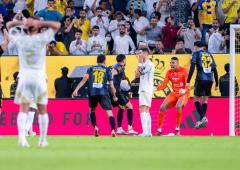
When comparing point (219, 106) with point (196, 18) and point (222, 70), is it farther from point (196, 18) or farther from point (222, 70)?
point (196, 18)

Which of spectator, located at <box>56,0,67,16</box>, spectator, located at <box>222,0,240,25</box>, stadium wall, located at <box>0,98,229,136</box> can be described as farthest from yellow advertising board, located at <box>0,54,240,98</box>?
spectator, located at <box>56,0,67,16</box>

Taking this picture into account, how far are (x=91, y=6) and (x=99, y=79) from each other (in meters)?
8.58

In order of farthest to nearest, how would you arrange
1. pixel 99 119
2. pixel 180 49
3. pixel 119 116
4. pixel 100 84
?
pixel 180 49 → pixel 99 119 → pixel 119 116 → pixel 100 84

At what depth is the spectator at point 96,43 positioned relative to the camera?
31219 millimetres

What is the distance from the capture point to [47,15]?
1284 inches

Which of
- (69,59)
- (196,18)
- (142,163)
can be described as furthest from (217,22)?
(142,163)

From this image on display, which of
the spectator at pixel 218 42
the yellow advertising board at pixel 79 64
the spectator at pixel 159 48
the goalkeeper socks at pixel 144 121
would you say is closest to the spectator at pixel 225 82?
the yellow advertising board at pixel 79 64

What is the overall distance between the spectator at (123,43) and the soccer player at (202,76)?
3798mm

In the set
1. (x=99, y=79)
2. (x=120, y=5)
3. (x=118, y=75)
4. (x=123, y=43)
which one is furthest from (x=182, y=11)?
(x=99, y=79)

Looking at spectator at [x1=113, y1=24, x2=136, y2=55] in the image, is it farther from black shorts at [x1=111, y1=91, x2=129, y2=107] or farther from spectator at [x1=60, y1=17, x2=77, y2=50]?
black shorts at [x1=111, y1=91, x2=129, y2=107]

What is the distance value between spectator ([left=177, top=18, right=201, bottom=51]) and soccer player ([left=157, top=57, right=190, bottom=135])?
4.80 meters

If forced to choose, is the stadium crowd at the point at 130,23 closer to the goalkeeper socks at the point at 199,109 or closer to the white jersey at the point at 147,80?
the goalkeeper socks at the point at 199,109

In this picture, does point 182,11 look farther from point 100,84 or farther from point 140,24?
point 100,84

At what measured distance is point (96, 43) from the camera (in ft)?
103
